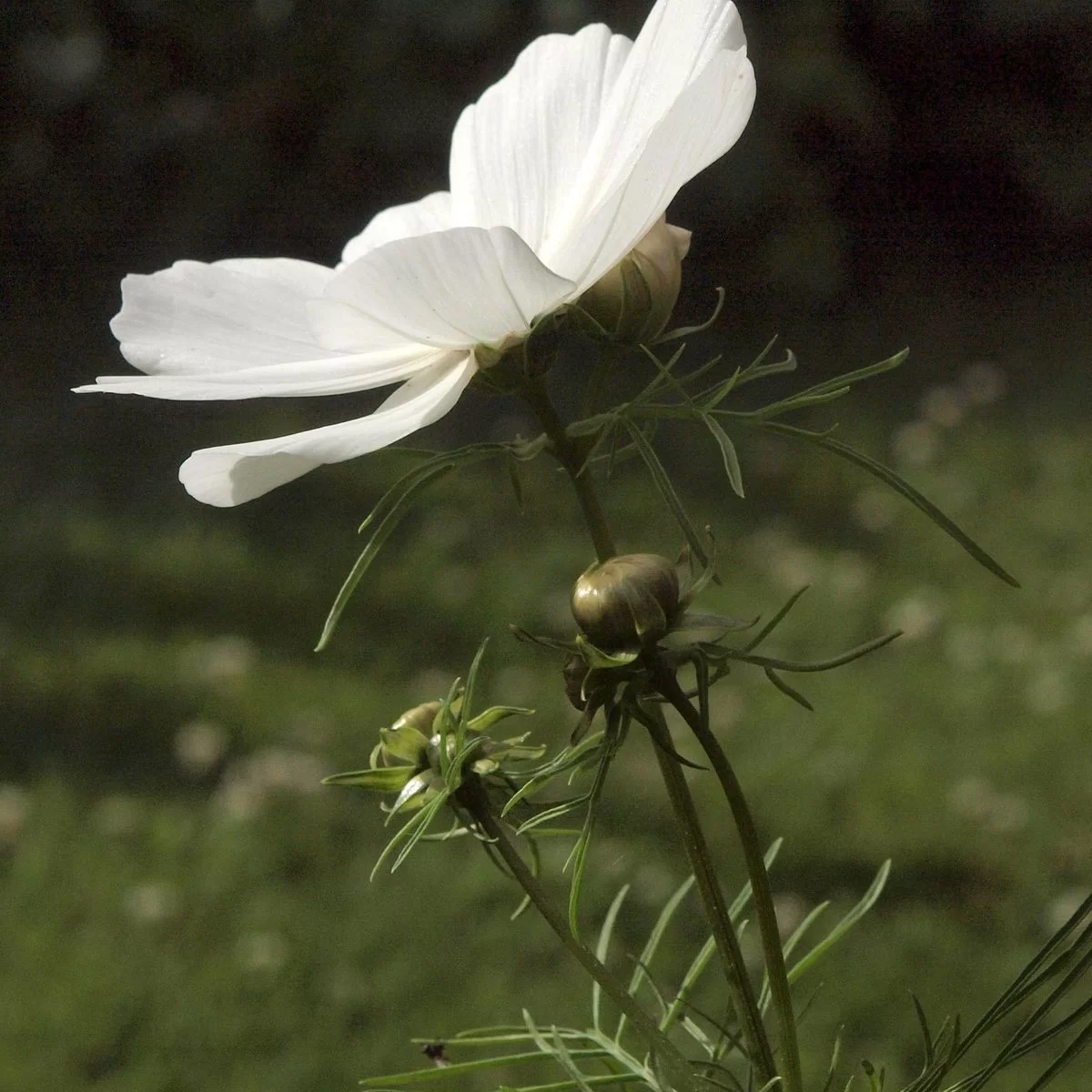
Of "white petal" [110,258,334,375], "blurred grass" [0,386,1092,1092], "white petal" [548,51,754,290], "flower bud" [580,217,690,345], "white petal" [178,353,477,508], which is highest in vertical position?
"white petal" [548,51,754,290]

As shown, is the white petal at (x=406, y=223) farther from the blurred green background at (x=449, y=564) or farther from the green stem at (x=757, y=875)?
the blurred green background at (x=449, y=564)

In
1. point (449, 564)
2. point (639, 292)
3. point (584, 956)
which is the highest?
point (639, 292)

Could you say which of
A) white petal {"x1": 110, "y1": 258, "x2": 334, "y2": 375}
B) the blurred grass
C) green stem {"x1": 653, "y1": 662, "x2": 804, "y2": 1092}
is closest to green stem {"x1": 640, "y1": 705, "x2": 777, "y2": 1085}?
green stem {"x1": 653, "y1": 662, "x2": 804, "y2": 1092}

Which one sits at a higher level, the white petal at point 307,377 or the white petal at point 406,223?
the white petal at point 307,377

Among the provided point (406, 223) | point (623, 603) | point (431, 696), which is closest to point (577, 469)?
point (623, 603)

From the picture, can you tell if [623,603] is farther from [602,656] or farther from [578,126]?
[578,126]

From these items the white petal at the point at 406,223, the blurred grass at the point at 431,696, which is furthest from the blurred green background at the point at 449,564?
the white petal at the point at 406,223

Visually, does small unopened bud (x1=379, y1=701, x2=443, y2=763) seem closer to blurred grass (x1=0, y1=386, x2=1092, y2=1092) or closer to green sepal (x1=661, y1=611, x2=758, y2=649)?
green sepal (x1=661, y1=611, x2=758, y2=649)
